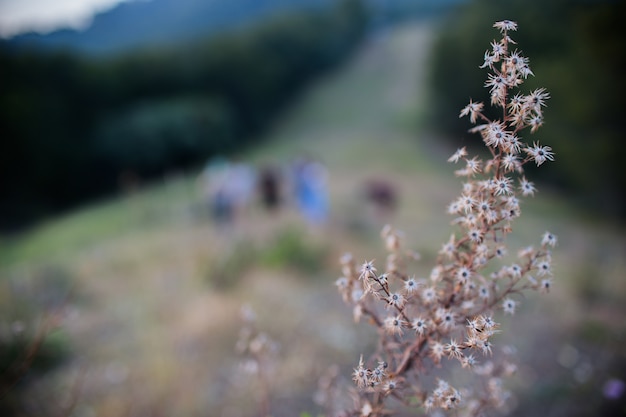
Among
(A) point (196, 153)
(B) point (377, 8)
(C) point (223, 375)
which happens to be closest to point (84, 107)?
(A) point (196, 153)

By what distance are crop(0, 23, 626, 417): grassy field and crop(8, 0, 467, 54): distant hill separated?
1712cm

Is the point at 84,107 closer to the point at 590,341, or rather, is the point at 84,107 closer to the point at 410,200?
the point at 410,200

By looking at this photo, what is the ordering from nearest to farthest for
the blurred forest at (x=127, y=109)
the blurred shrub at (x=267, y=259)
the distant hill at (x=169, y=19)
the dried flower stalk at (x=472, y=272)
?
1. the dried flower stalk at (x=472, y=272)
2. the blurred shrub at (x=267, y=259)
3. the blurred forest at (x=127, y=109)
4. the distant hill at (x=169, y=19)

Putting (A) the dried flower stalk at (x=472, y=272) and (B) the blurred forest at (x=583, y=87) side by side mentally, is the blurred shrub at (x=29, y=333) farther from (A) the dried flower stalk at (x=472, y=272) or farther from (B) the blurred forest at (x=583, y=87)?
(B) the blurred forest at (x=583, y=87)

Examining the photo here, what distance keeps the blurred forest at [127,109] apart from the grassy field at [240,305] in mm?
6588

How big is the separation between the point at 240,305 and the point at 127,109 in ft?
70.8

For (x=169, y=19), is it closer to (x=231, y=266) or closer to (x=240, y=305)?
(x=231, y=266)

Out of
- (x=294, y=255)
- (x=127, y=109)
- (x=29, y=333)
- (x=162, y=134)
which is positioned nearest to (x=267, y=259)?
(x=294, y=255)

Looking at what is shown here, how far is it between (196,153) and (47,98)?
7.74 metres

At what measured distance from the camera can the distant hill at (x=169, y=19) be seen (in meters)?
26.3

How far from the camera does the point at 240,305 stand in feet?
18.4

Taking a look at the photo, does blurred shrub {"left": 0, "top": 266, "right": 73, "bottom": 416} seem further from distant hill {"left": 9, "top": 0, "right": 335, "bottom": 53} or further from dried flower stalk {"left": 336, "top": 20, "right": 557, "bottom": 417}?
distant hill {"left": 9, "top": 0, "right": 335, "bottom": 53}

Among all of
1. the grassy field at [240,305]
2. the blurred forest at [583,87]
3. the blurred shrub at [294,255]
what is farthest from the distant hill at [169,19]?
the blurred shrub at [294,255]

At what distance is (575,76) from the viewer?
12711 mm
